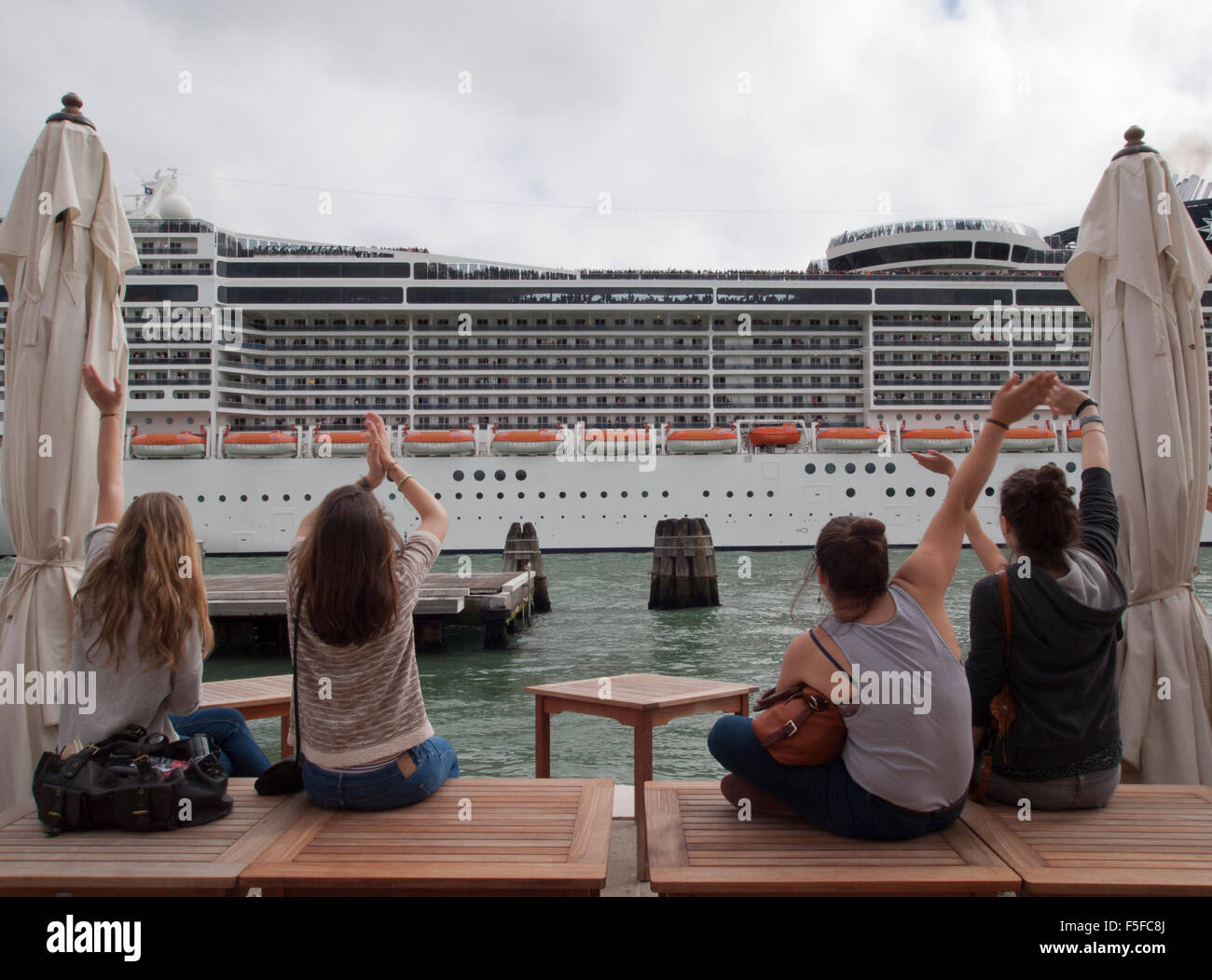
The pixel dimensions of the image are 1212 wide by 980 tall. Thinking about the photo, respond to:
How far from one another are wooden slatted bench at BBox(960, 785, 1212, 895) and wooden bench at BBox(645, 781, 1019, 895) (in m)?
0.07

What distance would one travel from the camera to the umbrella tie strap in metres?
3.21

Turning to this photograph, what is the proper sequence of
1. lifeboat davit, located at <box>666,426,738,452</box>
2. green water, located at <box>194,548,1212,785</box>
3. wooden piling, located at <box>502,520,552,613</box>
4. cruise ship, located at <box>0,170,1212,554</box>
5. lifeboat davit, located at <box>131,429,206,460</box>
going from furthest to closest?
cruise ship, located at <box>0,170,1212,554</box> → lifeboat davit, located at <box>131,429,206,460</box> → lifeboat davit, located at <box>666,426,738,452</box> → wooden piling, located at <box>502,520,552,613</box> → green water, located at <box>194,548,1212,785</box>

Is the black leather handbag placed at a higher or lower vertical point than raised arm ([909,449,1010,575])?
lower

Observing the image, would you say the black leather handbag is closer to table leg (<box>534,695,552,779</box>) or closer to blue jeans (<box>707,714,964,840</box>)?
blue jeans (<box>707,714,964,840</box>)

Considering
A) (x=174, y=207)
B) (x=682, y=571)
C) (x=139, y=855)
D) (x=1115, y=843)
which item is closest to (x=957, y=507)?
(x=1115, y=843)

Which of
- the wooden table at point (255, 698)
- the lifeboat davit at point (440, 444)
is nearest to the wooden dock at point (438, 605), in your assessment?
the wooden table at point (255, 698)

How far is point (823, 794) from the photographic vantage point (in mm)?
2150

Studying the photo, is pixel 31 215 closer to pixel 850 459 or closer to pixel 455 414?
pixel 850 459

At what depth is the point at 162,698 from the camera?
8.23 feet

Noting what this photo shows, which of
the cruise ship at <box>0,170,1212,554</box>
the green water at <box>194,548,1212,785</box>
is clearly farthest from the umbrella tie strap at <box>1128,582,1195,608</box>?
the cruise ship at <box>0,170,1212,554</box>

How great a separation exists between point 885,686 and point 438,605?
8949 millimetres

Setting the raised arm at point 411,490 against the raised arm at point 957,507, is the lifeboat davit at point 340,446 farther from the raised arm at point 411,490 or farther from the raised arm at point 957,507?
the raised arm at point 957,507

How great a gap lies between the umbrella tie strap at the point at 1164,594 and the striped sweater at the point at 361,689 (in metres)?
2.49
